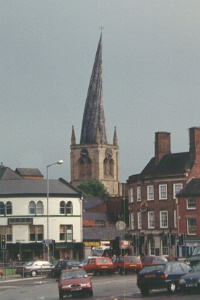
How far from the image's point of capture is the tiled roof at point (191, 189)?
9000 cm

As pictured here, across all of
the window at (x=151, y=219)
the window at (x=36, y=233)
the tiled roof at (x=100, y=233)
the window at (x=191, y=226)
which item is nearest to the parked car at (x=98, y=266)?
the window at (x=191, y=226)

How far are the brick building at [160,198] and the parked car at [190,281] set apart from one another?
172 ft

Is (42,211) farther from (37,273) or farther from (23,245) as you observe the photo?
(37,273)

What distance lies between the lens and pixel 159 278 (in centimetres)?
3938

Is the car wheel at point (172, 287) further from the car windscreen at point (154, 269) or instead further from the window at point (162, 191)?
the window at point (162, 191)

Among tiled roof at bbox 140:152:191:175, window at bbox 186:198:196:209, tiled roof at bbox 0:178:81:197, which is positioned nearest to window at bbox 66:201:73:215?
tiled roof at bbox 0:178:81:197

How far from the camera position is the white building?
319ft

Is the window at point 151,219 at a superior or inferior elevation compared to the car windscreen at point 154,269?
superior

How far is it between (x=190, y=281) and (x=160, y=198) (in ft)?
190

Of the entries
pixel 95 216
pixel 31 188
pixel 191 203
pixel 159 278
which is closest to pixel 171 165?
pixel 191 203

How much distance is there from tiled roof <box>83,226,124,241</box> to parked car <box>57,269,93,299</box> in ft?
212

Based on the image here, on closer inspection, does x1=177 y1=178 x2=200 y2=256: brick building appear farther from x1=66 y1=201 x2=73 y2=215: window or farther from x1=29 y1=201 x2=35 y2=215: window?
x1=29 y1=201 x2=35 y2=215: window

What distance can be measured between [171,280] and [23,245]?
192 feet

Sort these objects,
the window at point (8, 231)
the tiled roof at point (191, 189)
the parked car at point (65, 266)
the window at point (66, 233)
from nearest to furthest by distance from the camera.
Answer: the parked car at point (65, 266)
the tiled roof at point (191, 189)
the window at point (8, 231)
the window at point (66, 233)
